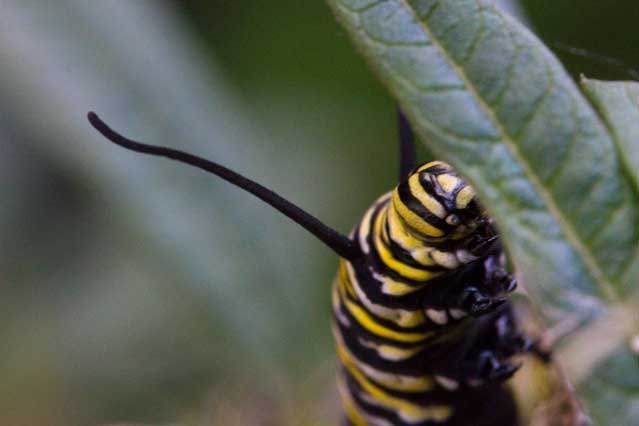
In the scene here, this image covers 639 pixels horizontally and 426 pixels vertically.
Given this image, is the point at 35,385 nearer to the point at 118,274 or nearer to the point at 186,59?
the point at 118,274

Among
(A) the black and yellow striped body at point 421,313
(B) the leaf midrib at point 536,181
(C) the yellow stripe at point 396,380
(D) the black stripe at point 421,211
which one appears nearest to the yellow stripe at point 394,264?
(A) the black and yellow striped body at point 421,313

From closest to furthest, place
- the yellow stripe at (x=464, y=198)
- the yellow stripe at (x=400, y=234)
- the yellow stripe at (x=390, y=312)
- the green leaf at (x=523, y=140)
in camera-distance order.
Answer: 1. the green leaf at (x=523, y=140)
2. the yellow stripe at (x=464, y=198)
3. the yellow stripe at (x=400, y=234)
4. the yellow stripe at (x=390, y=312)

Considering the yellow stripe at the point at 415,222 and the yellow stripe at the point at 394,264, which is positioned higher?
the yellow stripe at the point at 415,222

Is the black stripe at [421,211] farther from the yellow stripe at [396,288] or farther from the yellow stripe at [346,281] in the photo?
the yellow stripe at [346,281]

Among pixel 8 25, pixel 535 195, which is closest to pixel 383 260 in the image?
pixel 535 195

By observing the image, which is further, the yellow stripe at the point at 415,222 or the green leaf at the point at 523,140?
the yellow stripe at the point at 415,222

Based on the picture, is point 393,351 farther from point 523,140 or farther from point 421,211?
point 523,140

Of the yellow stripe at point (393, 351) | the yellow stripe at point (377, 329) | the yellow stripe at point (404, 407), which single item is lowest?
the yellow stripe at point (404, 407)

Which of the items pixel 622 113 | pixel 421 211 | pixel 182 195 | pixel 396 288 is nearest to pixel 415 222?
pixel 421 211
